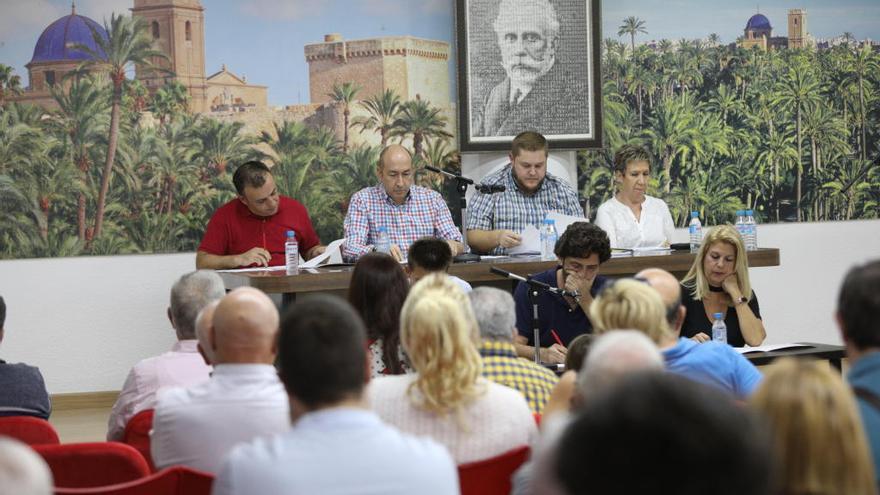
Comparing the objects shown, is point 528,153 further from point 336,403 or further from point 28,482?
point 28,482

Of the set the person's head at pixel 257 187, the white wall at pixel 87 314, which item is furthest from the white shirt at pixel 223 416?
the white wall at pixel 87 314

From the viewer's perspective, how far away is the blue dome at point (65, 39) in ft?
22.5

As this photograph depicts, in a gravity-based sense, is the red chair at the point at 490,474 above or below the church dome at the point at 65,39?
below

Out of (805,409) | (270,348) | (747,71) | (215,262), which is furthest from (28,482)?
(747,71)

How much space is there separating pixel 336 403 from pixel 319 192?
5.32m

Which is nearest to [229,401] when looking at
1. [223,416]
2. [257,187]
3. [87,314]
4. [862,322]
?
[223,416]

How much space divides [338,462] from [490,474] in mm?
684

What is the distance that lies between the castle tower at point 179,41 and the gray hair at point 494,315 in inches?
166

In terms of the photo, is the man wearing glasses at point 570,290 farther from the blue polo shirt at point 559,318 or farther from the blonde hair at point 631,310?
the blonde hair at point 631,310

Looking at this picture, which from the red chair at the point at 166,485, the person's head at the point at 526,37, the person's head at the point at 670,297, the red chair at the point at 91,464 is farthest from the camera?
the person's head at the point at 526,37

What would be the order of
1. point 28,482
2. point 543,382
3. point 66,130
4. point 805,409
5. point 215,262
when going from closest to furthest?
point 28,482 → point 805,409 → point 543,382 → point 215,262 → point 66,130

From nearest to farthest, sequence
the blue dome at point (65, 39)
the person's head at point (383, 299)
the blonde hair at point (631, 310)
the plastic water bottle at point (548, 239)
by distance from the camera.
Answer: the blonde hair at point (631, 310) → the person's head at point (383, 299) → the plastic water bottle at point (548, 239) → the blue dome at point (65, 39)

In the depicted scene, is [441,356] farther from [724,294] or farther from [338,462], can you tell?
[724,294]

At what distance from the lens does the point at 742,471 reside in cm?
118
